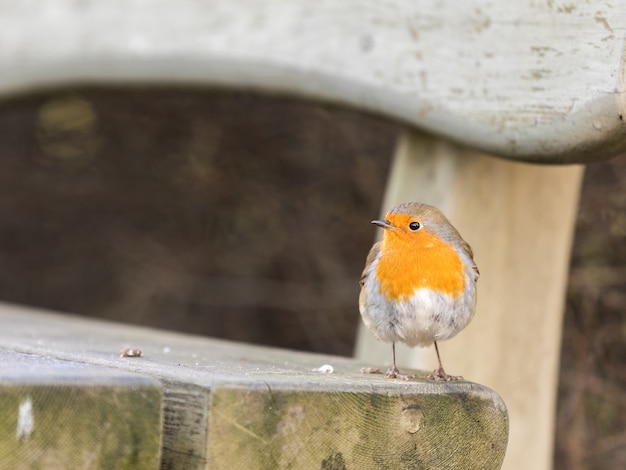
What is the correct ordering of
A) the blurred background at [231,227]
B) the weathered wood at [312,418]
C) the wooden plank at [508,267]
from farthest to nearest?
the blurred background at [231,227], the wooden plank at [508,267], the weathered wood at [312,418]

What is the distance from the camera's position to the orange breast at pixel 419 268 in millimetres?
1812

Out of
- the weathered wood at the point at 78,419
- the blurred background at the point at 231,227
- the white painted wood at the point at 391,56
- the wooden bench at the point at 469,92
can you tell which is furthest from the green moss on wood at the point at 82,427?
the blurred background at the point at 231,227

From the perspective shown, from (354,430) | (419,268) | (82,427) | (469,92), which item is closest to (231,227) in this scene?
(469,92)

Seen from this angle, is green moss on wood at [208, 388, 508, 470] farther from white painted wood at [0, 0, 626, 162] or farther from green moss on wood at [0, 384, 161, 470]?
white painted wood at [0, 0, 626, 162]

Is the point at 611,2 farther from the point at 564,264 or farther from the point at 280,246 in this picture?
the point at 280,246

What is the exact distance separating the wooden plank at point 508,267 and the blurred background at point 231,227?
1142 mm

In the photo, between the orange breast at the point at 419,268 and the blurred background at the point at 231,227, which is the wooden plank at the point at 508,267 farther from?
the blurred background at the point at 231,227

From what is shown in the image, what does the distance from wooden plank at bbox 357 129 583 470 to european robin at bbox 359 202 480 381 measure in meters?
0.26

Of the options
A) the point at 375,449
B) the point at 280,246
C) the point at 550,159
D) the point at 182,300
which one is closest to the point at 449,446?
the point at 375,449

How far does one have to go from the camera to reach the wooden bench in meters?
1.82

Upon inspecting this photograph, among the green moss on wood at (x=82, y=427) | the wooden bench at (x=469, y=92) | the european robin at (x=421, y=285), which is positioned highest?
the wooden bench at (x=469, y=92)

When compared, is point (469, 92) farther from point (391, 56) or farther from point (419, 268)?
point (419, 268)

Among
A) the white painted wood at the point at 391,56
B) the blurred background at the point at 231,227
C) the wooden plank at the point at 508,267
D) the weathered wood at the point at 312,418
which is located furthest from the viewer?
the blurred background at the point at 231,227

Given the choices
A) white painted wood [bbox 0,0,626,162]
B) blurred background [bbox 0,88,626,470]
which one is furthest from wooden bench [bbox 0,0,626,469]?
blurred background [bbox 0,88,626,470]
